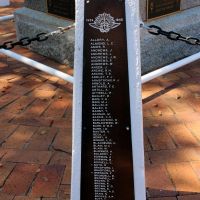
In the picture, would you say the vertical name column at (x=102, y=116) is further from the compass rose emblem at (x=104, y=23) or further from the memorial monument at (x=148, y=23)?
the memorial monument at (x=148, y=23)

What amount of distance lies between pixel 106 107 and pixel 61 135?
1129 millimetres

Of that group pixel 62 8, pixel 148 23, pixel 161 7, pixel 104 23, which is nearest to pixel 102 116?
pixel 104 23

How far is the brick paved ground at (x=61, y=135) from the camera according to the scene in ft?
8.32

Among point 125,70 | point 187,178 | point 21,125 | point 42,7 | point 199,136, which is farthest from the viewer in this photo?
point 42,7

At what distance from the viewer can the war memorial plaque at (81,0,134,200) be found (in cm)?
198

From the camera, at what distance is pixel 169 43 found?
14.0 ft

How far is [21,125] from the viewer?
326cm

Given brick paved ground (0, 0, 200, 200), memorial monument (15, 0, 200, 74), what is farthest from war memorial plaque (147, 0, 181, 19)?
brick paved ground (0, 0, 200, 200)

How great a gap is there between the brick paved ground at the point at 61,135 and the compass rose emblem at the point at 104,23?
1.08m

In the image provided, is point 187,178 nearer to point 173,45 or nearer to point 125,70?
point 125,70

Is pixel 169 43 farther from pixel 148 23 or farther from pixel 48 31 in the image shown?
pixel 48 31

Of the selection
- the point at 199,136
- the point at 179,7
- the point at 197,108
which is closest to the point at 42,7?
the point at 179,7

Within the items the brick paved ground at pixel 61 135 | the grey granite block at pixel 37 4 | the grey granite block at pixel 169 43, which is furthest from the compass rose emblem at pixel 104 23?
the grey granite block at pixel 37 4

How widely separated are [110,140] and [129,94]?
0.27m
